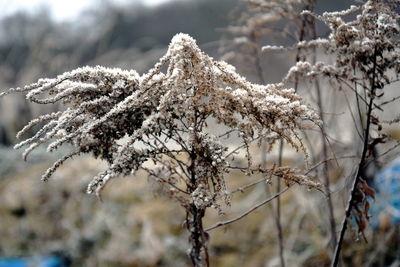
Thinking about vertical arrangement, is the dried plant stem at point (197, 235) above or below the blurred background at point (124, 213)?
below

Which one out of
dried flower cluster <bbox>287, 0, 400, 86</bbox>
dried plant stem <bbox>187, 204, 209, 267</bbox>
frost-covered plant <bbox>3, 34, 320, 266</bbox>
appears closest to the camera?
frost-covered plant <bbox>3, 34, 320, 266</bbox>

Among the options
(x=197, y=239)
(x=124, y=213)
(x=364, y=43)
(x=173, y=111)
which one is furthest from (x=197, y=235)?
(x=124, y=213)

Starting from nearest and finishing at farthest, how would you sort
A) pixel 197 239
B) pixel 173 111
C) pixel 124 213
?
pixel 173 111 → pixel 197 239 → pixel 124 213

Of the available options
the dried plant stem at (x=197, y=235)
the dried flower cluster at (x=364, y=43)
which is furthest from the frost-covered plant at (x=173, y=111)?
the dried flower cluster at (x=364, y=43)

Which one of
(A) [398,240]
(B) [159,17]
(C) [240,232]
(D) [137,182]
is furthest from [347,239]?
(B) [159,17]

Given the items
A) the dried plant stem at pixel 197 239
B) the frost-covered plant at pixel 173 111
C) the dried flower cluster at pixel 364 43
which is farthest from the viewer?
the dried plant stem at pixel 197 239

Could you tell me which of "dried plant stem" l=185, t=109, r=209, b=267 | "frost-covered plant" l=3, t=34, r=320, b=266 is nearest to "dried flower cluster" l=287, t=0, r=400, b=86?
"frost-covered plant" l=3, t=34, r=320, b=266

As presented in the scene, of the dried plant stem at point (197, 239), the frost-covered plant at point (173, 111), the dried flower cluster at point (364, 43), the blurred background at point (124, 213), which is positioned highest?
Answer: the blurred background at point (124, 213)

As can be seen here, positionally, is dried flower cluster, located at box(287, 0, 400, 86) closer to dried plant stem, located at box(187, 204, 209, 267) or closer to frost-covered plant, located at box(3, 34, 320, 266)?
frost-covered plant, located at box(3, 34, 320, 266)

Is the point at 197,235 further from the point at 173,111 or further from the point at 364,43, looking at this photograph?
the point at 364,43

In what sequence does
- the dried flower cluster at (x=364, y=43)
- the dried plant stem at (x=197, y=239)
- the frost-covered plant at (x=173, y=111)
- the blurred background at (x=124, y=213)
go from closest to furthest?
the frost-covered plant at (x=173, y=111)
the dried flower cluster at (x=364, y=43)
the dried plant stem at (x=197, y=239)
the blurred background at (x=124, y=213)

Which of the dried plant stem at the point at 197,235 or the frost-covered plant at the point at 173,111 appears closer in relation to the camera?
the frost-covered plant at the point at 173,111

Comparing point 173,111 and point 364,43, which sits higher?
point 364,43

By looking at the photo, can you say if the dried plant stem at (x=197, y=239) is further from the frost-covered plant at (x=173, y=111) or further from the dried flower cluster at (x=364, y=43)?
the dried flower cluster at (x=364, y=43)
